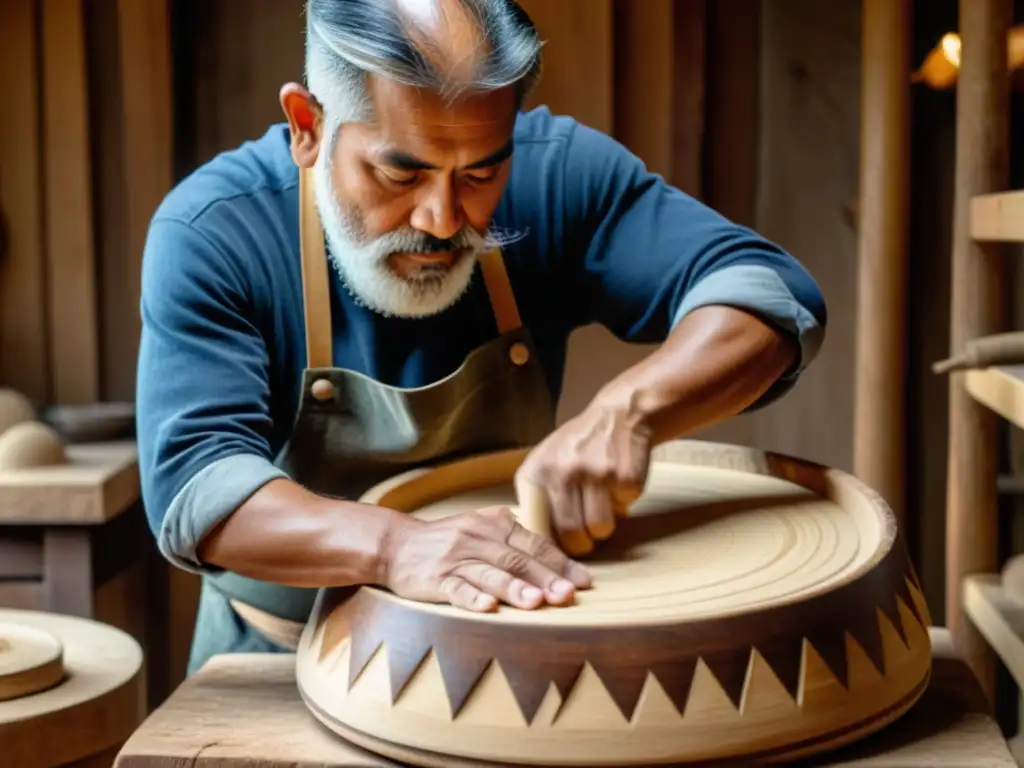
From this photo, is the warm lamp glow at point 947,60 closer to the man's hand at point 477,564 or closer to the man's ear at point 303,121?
the man's ear at point 303,121

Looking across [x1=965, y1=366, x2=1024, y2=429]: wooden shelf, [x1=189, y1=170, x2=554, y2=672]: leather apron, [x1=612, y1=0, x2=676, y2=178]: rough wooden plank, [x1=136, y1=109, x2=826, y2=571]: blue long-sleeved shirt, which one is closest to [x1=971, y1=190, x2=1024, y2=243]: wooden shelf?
[x1=965, y1=366, x2=1024, y2=429]: wooden shelf

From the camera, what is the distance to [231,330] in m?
1.35

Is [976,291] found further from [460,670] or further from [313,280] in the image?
[460,670]

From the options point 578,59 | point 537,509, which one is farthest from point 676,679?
point 578,59

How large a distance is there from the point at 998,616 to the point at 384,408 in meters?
0.98

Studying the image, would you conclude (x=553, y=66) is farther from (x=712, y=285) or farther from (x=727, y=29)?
(x=712, y=285)

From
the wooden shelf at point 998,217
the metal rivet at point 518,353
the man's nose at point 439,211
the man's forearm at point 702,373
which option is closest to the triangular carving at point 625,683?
the man's forearm at point 702,373

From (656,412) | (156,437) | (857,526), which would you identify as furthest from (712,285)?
(156,437)

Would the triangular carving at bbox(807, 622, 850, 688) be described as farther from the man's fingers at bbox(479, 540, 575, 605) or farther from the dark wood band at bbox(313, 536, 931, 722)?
the man's fingers at bbox(479, 540, 575, 605)

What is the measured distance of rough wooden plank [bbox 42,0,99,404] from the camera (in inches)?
97.7

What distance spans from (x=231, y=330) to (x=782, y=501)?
58cm

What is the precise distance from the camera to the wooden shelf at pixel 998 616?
68.9 inches

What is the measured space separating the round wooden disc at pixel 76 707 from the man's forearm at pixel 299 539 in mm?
535

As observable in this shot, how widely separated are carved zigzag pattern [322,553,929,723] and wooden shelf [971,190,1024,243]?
0.90 m
